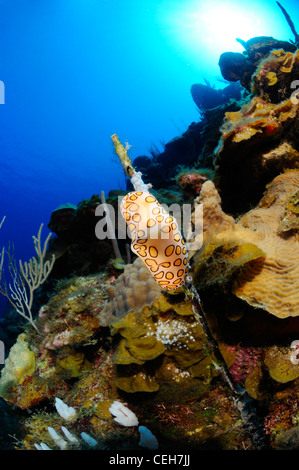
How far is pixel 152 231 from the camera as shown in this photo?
4.45 ft

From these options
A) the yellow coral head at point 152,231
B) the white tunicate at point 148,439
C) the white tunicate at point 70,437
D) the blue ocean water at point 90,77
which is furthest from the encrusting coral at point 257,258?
the blue ocean water at point 90,77

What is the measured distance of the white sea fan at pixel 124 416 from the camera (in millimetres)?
2863

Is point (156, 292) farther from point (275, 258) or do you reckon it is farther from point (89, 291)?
point (89, 291)

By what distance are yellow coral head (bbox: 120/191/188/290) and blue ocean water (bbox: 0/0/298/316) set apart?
91.0 feet

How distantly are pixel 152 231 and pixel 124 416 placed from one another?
278cm

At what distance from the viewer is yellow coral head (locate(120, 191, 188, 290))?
1393 millimetres

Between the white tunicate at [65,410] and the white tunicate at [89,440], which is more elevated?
the white tunicate at [65,410]

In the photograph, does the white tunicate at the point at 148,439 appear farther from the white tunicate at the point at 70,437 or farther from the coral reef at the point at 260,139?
the coral reef at the point at 260,139

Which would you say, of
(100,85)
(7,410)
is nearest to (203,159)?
(7,410)

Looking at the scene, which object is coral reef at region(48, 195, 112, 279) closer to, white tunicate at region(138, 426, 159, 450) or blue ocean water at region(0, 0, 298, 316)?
white tunicate at region(138, 426, 159, 450)

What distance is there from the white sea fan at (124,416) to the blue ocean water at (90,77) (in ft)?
89.2

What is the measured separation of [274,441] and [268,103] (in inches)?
204

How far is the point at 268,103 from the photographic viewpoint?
14.4 feet

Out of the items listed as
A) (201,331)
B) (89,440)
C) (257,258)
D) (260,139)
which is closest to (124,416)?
(89,440)
